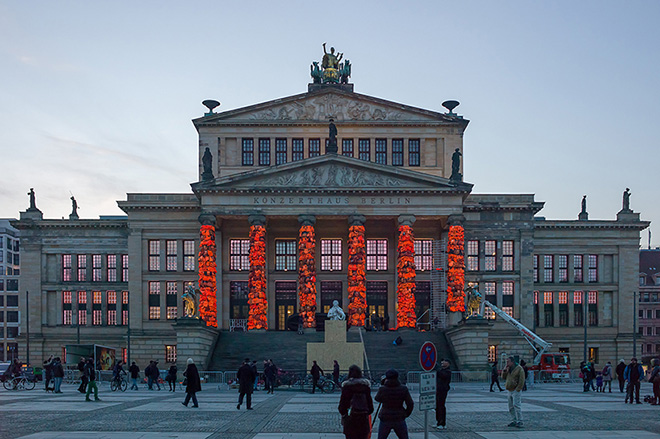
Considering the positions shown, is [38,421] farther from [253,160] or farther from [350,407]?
[253,160]

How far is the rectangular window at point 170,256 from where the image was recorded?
75.8 m

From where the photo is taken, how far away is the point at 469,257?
76.3m

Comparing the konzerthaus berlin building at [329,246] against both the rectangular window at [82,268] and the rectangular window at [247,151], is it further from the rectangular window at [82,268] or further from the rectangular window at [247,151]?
the rectangular window at [82,268]

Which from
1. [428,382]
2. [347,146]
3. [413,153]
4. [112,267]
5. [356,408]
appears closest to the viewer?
[356,408]

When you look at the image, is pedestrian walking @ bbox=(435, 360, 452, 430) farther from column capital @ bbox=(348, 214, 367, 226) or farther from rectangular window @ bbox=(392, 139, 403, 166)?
rectangular window @ bbox=(392, 139, 403, 166)

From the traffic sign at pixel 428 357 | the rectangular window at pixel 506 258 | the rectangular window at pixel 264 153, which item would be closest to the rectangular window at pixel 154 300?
the rectangular window at pixel 264 153

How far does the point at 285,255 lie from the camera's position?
248 feet

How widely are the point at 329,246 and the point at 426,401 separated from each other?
188ft

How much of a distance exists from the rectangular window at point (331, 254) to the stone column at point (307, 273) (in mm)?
8055

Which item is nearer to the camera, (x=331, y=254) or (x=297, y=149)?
(x=297, y=149)

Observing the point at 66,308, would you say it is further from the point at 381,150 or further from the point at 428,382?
the point at 428,382

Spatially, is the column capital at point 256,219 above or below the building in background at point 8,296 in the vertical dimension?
above

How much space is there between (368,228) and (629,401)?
40617mm

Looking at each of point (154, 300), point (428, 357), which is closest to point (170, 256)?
point (154, 300)
